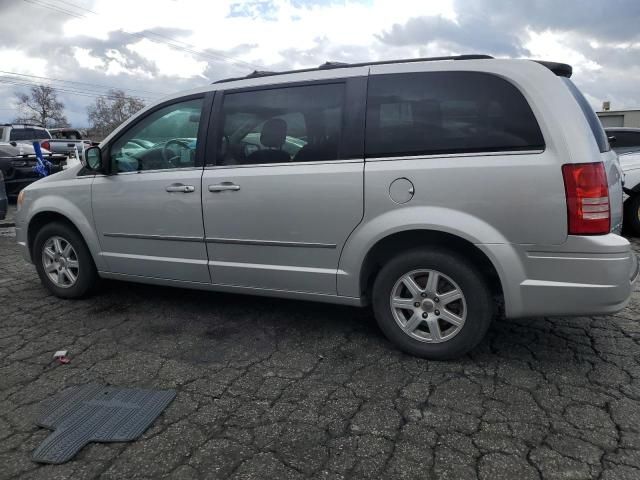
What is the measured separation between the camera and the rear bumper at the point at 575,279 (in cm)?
272

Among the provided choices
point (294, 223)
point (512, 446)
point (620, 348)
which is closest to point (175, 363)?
point (294, 223)

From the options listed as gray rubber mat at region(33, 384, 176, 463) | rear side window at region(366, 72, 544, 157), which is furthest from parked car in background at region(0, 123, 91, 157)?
rear side window at region(366, 72, 544, 157)

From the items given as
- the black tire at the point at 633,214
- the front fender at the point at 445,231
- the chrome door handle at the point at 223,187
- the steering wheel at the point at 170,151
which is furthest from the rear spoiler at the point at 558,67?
the black tire at the point at 633,214

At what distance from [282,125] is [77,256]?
2279 millimetres

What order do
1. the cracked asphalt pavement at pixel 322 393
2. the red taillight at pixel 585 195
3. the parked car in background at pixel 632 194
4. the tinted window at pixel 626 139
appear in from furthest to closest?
the tinted window at pixel 626 139 → the parked car in background at pixel 632 194 → the red taillight at pixel 585 195 → the cracked asphalt pavement at pixel 322 393

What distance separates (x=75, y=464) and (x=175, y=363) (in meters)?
1.03

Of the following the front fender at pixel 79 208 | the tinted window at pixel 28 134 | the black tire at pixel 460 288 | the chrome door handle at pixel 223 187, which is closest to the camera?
the black tire at pixel 460 288

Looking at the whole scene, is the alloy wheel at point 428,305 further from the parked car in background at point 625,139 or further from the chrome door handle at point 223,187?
the parked car in background at point 625,139

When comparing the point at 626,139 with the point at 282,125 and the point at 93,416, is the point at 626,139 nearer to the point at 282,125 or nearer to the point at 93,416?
the point at 282,125

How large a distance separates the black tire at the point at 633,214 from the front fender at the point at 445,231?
511 cm

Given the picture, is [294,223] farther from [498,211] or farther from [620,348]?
[620,348]

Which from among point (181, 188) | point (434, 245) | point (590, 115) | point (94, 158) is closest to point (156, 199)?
point (181, 188)

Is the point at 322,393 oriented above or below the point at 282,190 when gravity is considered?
below

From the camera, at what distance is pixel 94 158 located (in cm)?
414
